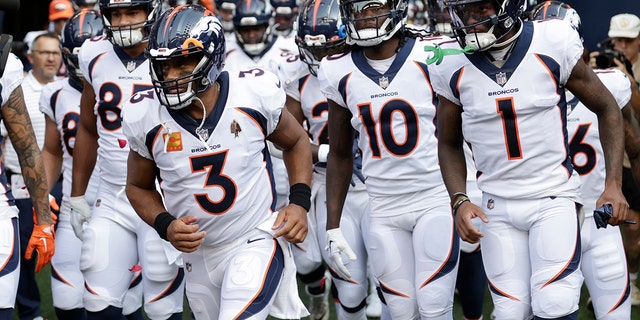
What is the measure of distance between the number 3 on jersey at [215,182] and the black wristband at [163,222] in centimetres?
15

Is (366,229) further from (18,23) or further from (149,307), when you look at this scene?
(18,23)

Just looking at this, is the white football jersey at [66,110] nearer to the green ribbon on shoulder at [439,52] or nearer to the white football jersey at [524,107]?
the green ribbon on shoulder at [439,52]

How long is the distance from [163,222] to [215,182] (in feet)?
0.93

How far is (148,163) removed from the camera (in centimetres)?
480

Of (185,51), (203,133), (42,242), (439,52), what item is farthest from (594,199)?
(42,242)

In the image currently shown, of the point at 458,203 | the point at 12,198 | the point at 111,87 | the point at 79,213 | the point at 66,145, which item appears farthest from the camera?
the point at 66,145

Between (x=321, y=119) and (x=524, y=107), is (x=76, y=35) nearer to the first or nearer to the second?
(x=321, y=119)

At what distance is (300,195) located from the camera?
4820 mm

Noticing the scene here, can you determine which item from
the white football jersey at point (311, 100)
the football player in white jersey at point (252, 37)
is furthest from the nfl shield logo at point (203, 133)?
the football player in white jersey at point (252, 37)

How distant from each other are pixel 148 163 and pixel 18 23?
38.0ft

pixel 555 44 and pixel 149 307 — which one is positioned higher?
pixel 555 44

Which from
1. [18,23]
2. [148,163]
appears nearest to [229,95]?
[148,163]

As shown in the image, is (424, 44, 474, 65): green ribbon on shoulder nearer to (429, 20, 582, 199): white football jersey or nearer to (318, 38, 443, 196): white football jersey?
(429, 20, 582, 199): white football jersey

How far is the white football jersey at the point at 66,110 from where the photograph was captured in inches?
269
